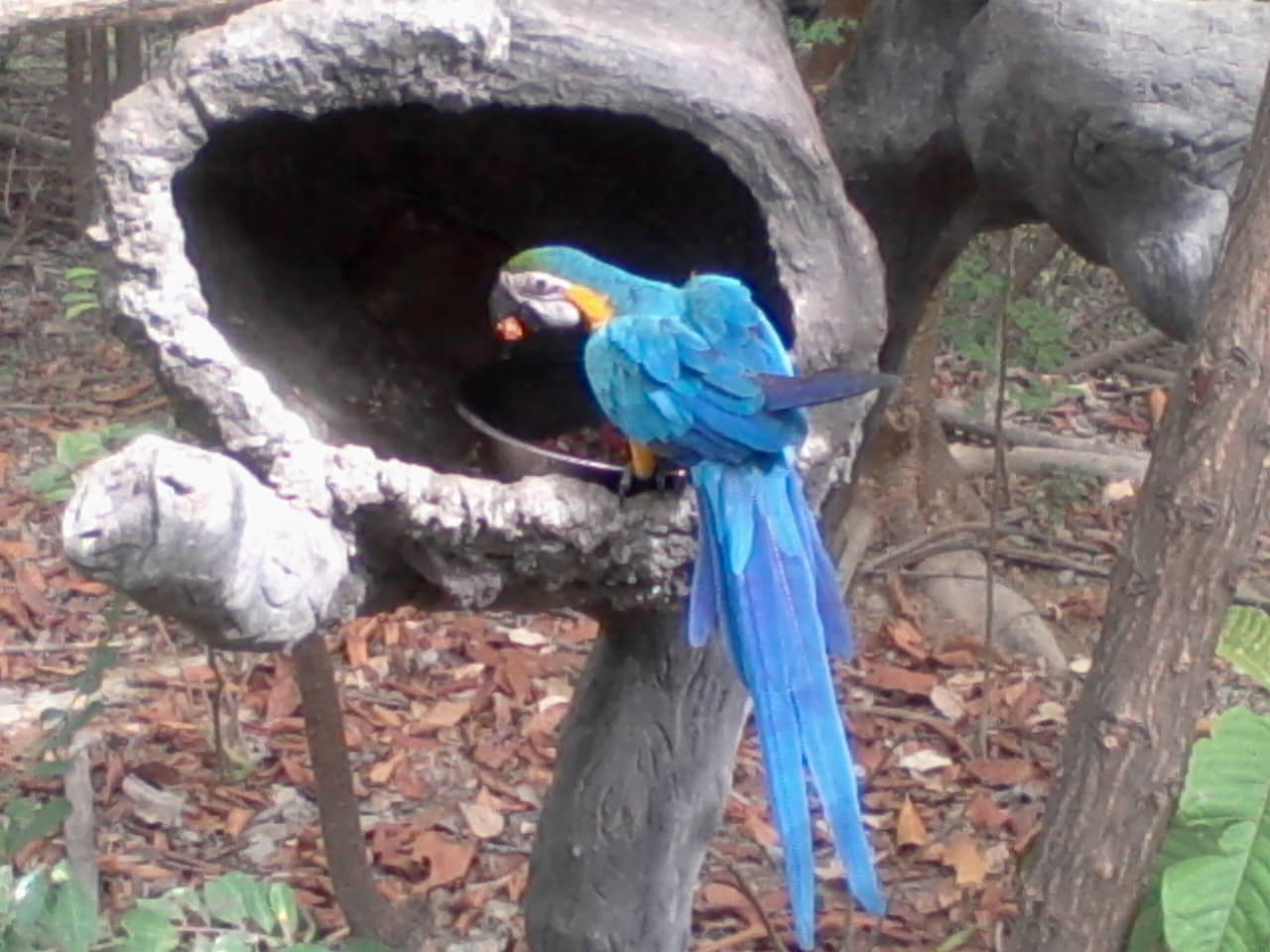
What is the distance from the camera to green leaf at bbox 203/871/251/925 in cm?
129

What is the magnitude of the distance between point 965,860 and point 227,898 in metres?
1.15

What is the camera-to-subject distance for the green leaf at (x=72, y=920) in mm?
1265

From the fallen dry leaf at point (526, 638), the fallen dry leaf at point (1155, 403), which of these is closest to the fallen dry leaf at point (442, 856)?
the fallen dry leaf at point (526, 638)

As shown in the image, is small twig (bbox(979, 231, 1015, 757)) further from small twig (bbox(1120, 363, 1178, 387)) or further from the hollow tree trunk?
small twig (bbox(1120, 363, 1178, 387))

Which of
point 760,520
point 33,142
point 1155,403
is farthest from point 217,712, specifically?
point 33,142

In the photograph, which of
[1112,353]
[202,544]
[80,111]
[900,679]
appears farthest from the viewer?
[1112,353]

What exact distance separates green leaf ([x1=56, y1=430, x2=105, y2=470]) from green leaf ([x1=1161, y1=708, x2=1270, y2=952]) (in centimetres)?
99

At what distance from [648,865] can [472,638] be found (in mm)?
1365

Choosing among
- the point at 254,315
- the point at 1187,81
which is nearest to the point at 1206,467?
the point at 1187,81

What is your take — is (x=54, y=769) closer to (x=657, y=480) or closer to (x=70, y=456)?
(x=70, y=456)

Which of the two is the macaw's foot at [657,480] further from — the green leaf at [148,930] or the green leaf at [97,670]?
the green leaf at [97,670]

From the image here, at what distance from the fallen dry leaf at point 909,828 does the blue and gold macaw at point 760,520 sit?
46.0 inches

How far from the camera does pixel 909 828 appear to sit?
2.21m

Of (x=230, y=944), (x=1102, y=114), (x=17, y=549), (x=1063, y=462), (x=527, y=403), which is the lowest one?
(x=17, y=549)
